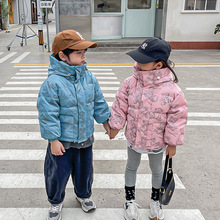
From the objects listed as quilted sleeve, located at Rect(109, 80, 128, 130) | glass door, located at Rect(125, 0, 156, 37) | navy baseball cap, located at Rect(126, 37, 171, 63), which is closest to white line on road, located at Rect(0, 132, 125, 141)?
quilted sleeve, located at Rect(109, 80, 128, 130)

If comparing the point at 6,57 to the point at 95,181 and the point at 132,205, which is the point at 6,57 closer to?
the point at 95,181

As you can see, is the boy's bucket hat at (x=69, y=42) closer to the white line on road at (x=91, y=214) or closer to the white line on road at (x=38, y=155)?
the white line on road at (x=91, y=214)

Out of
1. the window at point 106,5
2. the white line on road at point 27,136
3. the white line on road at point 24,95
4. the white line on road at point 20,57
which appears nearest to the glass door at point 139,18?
the window at point 106,5

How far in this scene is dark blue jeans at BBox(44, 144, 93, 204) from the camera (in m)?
2.38

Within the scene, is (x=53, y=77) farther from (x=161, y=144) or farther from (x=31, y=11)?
(x=31, y=11)

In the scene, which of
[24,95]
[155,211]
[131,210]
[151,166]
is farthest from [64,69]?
[24,95]

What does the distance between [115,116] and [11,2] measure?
29.9 meters

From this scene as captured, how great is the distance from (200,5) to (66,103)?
40.0 feet

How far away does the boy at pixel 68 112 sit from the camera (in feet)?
7.14

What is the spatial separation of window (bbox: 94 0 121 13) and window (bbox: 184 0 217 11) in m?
3.21

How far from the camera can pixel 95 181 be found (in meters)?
3.25

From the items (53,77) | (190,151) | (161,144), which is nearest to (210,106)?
(190,151)

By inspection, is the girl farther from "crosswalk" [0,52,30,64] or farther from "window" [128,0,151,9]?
"window" [128,0,151,9]

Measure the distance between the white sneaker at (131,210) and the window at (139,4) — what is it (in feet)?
39.9
